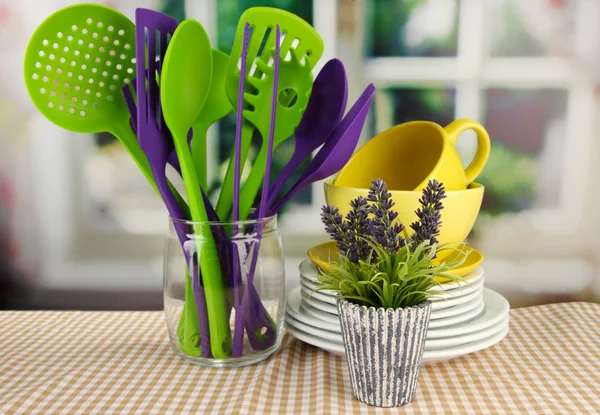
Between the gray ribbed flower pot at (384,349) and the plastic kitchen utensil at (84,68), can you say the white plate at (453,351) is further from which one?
the plastic kitchen utensil at (84,68)

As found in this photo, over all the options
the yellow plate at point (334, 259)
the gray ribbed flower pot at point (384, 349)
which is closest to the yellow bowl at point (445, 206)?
the yellow plate at point (334, 259)

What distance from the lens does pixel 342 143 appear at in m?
0.75

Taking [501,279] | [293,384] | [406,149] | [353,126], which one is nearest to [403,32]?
[406,149]

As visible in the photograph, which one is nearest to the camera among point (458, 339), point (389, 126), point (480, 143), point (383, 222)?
point (383, 222)

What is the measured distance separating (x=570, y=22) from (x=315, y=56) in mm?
470

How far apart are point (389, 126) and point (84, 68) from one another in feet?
1.64

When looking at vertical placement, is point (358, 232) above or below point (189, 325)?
above

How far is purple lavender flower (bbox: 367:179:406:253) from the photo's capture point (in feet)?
2.04

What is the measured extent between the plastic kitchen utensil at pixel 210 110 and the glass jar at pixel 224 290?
0.09m

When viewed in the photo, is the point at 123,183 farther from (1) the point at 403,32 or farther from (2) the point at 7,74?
(1) the point at 403,32

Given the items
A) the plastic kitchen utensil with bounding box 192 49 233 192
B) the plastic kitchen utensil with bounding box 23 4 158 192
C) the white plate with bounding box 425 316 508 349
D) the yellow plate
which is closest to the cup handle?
the yellow plate

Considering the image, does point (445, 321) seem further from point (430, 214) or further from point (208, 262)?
point (208, 262)

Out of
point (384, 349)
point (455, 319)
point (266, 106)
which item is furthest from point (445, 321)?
point (266, 106)

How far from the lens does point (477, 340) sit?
2.43 feet
